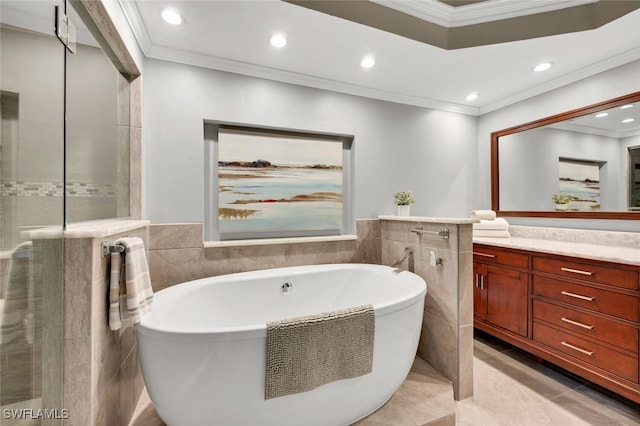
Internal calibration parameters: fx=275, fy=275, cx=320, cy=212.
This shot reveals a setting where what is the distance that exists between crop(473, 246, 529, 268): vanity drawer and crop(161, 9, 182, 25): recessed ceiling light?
2.92m

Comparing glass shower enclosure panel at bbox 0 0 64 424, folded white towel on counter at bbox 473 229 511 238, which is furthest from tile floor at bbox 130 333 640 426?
folded white towel on counter at bbox 473 229 511 238

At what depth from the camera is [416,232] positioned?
2.15 m

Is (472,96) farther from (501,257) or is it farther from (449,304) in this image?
(449,304)

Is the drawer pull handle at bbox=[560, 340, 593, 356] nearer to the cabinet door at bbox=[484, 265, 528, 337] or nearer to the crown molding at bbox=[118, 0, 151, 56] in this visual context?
the cabinet door at bbox=[484, 265, 528, 337]

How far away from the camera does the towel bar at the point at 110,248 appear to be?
3.98ft

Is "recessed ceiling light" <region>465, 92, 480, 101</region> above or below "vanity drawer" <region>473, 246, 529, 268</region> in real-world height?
above

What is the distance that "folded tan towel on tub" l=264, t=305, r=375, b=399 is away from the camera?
1.20 metres

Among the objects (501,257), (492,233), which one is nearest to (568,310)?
(501,257)

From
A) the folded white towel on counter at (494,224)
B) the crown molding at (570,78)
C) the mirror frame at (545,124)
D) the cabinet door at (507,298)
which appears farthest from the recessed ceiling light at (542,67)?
the cabinet door at (507,298)

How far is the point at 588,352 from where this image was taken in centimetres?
180

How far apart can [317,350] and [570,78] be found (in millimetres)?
3104

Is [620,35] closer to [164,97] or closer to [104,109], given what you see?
[164,97]

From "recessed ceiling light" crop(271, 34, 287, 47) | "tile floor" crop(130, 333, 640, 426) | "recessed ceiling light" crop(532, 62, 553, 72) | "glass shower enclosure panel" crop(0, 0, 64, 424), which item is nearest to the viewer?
"glass shower enclosure panel" crop(0, 0, 64, 424)

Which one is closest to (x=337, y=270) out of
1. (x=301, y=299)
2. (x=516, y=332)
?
(x=301, y=299)
